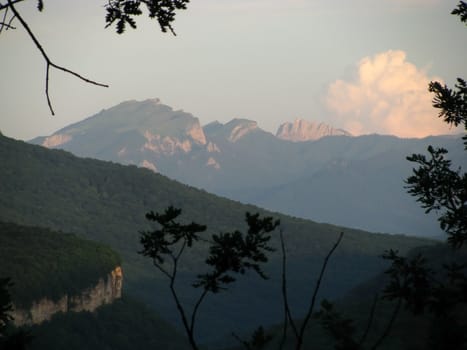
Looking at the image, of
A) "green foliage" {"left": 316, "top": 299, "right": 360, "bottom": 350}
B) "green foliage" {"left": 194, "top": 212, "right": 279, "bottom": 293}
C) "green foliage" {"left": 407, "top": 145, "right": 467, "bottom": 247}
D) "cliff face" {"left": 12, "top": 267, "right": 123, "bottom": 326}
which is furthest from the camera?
"cliff face" {"left": 12, "top": 267, "right": 123, "bottom": 326}

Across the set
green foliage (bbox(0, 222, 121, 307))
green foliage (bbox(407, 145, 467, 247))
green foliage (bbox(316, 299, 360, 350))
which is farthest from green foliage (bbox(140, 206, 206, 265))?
green foliage (bbox(0, 222, 121, 307))

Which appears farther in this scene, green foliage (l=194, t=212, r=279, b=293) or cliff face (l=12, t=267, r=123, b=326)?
cliff face (l=12, t=267, r=123, b=326)

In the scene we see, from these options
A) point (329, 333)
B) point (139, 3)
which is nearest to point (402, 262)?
point (329, 333)

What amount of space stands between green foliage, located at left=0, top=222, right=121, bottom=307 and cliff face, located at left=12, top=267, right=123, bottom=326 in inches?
47.0

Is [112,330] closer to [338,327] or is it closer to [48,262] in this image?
[48,262]

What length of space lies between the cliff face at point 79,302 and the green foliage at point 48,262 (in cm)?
119

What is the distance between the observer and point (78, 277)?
153125mm

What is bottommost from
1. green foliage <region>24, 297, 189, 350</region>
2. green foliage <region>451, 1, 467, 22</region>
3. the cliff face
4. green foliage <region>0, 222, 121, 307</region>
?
green foliage <region>24, 297, 189, 350</region>

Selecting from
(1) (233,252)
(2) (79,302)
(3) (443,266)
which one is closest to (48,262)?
(2) (79,302)

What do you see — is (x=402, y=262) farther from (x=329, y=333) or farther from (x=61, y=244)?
(x=61, y=244)

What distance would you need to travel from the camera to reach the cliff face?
136 m

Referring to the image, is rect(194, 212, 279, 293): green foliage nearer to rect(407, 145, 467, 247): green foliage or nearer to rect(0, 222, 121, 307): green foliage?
rect(407, 145, 467, 247): green foliage

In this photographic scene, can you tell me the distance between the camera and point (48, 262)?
14750 centimetres

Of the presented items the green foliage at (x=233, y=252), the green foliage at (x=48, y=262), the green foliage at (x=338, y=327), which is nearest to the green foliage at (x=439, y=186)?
the green foliage at (x=338, y=327)
